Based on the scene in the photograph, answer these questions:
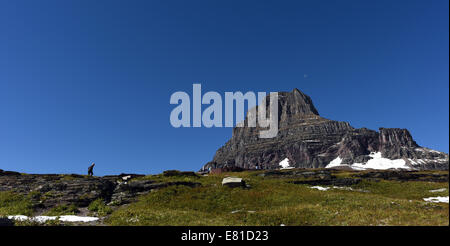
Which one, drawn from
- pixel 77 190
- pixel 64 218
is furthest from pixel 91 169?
pixel 64 218

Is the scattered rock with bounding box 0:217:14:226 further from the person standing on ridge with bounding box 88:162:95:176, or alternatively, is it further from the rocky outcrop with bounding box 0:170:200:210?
the person standing on ridge with bounding box 88:162:95:176

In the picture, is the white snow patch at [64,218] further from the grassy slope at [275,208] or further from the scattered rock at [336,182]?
the scattered rock at [336,182]

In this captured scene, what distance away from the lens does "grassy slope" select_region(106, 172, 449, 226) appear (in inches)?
746

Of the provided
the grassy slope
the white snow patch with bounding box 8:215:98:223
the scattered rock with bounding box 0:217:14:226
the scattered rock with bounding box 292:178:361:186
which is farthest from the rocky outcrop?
the scattered rock with bounding box 292:178:361:186

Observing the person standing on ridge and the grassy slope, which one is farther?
the person standing on ridge

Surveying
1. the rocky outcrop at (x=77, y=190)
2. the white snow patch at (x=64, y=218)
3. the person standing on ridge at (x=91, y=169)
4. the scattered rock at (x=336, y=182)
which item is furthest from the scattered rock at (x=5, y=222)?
the scattered rock at (x=336, y=182)

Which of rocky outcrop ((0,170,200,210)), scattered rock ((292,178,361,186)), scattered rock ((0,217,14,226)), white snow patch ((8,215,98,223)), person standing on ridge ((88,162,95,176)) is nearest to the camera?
scattered rock ((0,217,14,226))

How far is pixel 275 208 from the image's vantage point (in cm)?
2583

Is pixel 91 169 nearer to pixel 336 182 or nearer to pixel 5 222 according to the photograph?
pixel 5 222

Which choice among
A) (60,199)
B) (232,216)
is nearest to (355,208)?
(232,216)

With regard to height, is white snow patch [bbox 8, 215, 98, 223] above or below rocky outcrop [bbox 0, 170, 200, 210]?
below

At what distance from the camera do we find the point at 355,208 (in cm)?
2298
